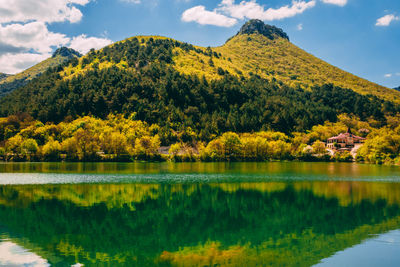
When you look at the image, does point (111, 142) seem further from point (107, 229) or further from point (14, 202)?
point (107, 229)

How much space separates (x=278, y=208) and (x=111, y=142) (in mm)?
93156

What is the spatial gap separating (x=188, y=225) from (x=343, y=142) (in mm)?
138710

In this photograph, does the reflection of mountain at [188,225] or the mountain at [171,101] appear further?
the mountain at [171,101]

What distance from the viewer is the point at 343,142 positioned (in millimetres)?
142625

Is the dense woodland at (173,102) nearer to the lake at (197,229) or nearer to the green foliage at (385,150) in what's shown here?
the green foliage at (385,150)

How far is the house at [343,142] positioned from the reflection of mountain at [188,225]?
113m

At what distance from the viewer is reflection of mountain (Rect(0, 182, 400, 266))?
15472 mm

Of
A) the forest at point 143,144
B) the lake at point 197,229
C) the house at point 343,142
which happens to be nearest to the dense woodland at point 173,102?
the forest at point 143,144

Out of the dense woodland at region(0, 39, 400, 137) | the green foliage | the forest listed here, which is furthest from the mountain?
the green foliage

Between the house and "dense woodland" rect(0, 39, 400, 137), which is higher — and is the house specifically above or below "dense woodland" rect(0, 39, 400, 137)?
below

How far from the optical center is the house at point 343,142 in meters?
139

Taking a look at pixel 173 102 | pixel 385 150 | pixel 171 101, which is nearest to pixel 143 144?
pixel 171 101

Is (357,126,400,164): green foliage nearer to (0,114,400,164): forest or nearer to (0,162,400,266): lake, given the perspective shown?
(0,114,400,164): forest

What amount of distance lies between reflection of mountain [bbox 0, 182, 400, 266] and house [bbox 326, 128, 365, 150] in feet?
370
